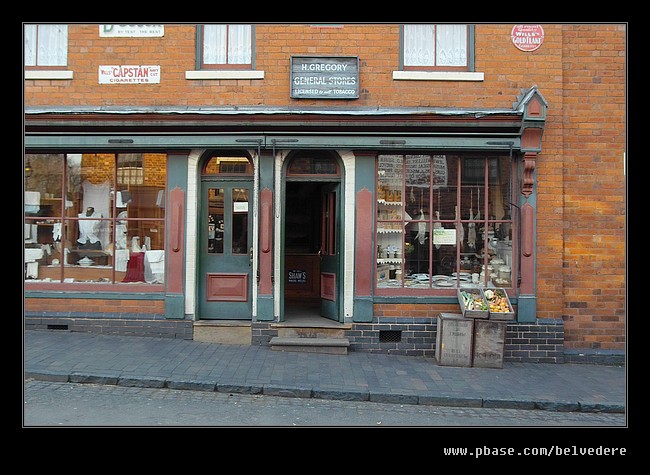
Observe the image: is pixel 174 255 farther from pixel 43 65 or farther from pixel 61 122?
pixel 43 65

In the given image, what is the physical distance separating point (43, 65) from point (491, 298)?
8593 mm

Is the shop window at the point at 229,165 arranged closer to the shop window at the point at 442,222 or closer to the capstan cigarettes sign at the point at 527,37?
the shop window at the point at 442,222

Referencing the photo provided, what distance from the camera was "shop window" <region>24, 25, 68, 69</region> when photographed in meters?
8.87

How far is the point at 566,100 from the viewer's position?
8.56m

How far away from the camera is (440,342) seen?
7.96 meters

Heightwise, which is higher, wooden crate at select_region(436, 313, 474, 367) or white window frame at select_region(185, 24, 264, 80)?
white window frame at select_region(185, 24, 264, 80)

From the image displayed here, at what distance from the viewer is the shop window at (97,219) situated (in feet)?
29.3

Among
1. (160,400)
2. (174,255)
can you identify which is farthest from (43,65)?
(160,400)

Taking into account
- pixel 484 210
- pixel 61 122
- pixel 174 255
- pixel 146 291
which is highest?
pixel 61 122

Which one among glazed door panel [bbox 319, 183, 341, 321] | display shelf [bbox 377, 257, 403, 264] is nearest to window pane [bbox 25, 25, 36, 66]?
glazed door panel [bbox 319, 183, 341, 321]

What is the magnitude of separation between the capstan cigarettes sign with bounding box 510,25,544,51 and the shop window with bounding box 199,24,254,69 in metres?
4.47

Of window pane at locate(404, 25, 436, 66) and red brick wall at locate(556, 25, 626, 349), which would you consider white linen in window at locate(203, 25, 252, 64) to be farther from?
red brick wall at locate(556, 25, 626, 349)

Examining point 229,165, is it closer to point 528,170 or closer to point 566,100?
point 528,170

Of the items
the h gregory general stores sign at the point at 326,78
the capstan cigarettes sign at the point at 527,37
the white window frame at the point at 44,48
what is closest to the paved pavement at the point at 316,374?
the h gregory general stores sign at the point at 326,78
